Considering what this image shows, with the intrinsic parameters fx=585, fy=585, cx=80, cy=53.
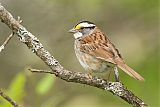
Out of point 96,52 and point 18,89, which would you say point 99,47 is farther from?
point 18,89

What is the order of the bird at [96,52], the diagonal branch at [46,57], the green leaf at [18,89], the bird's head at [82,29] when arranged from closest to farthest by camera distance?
1. the diagonal branch at [46,57]
2. the green leaf at [18,89]
3. the bird at [96,52]
4. the bird's head at [82,29]

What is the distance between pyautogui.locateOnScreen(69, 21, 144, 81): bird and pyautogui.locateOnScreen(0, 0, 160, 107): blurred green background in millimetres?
1446

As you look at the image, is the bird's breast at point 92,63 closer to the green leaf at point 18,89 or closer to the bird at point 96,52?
the bird at point 96,52

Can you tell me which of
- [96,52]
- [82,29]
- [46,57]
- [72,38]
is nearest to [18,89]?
[46,57]

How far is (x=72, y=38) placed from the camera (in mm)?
8055

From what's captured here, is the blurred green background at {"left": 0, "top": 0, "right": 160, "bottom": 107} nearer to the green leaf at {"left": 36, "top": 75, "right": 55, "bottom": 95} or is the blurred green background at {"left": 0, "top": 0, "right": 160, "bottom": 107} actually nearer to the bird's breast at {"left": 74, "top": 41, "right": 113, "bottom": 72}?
the bird's breast at {"left": 74, "top": 41, "right": 113, "bottom": 72}

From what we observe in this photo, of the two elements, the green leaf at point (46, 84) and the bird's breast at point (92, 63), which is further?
the bird's breast at point (92, 63)

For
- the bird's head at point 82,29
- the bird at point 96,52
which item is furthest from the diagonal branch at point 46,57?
the bird's head at point 82,29

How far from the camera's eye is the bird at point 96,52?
4898 millimetres

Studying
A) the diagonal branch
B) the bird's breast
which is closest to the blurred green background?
the bird's breast

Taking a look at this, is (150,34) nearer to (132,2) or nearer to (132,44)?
(132,44)

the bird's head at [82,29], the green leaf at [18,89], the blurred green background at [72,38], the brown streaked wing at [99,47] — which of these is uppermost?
the blurred green background at [72,38]

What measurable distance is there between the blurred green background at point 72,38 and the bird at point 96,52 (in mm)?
1446

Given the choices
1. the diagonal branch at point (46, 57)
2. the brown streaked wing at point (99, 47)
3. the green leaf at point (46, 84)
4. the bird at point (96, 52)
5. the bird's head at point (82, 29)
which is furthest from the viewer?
the bird's head at point (82, 29)
